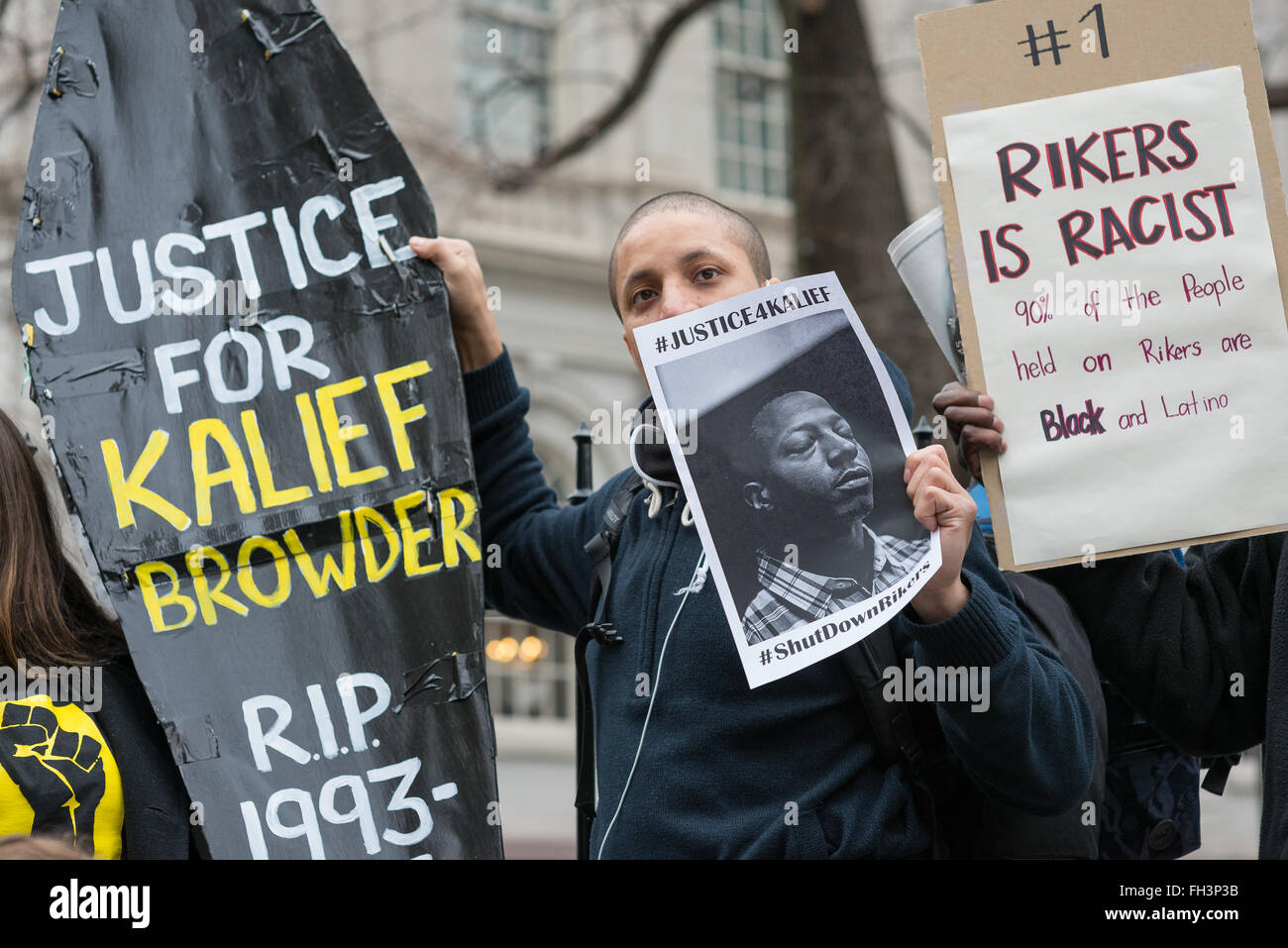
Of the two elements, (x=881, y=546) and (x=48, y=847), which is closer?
(x=48, y=847)

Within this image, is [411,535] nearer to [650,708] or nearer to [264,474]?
[264,474]

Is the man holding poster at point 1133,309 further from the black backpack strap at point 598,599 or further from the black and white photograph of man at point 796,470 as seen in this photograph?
the black backpack strap at point 598,599

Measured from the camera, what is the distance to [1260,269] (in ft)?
9.15

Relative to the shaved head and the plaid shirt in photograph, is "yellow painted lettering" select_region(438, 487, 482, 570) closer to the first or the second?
the shaved head

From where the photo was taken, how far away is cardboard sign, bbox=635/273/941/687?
2.67m

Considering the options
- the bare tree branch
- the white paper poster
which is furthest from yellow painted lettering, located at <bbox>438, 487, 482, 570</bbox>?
the bare tree branch

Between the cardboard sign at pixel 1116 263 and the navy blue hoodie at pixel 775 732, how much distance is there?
220 millimetres

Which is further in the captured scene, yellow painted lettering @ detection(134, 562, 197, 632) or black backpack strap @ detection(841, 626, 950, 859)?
yellow painted lettering @ detection(134, 562, 197, 632)

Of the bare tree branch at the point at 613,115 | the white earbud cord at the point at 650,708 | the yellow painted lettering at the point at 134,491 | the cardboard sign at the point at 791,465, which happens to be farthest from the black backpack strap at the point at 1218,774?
the bare tree branch at the point at 613,115

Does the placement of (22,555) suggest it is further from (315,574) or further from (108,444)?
(315,574)

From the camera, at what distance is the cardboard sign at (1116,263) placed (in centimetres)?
278

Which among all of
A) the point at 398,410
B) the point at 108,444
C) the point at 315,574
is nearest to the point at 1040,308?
the point at 398,410

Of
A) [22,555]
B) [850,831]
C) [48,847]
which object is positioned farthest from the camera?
[22,555]

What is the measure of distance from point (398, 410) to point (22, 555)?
0.72 m
